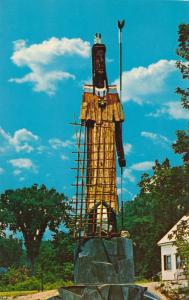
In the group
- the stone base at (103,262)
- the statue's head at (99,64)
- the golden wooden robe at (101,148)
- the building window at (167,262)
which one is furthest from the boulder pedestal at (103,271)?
the building window at (167,262)

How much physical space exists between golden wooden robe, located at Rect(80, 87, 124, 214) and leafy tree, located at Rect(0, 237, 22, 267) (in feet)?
140

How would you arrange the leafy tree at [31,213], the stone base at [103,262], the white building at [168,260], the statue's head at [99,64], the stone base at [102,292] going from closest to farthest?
the stone base at [102,292]
the stone base at [103,262]
the statue's head at [99,64]
the white building at [168,260]
the leafy tree at [31,213]

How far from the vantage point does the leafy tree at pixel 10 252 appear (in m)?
52.7

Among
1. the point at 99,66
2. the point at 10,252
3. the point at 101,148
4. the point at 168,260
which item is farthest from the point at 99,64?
the point at 10,252

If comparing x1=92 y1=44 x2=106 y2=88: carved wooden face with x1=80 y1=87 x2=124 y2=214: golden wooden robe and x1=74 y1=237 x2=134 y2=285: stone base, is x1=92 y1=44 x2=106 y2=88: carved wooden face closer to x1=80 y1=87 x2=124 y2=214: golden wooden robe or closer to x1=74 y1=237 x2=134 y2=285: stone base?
x1=80 y1=87 x2=124 y2=214: golden wooden robe

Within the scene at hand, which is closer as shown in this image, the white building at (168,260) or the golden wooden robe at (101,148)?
the golden wooden robe at (101,148)

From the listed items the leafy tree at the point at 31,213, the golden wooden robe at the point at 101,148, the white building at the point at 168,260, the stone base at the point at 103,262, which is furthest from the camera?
the leafy tree at the point at 31,213

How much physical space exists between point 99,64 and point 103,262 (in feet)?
12.1

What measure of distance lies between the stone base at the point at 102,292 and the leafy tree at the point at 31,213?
90.1ft

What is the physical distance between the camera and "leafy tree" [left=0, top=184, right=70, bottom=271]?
37.2m

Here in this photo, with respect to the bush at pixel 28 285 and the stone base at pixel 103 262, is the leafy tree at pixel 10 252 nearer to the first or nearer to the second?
the bush at pixel 28 285

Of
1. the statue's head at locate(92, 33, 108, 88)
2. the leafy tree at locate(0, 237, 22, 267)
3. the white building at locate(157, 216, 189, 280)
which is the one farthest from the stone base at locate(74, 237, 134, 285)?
the leafy tree at locate(0, 237, 22, 267)

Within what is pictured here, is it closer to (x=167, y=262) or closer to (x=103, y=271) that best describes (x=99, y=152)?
(x=103, y=271)

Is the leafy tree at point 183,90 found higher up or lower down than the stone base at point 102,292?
higher up
